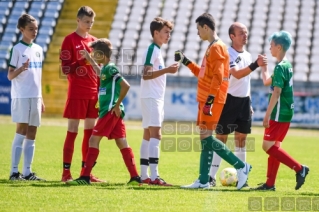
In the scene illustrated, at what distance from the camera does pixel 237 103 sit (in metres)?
9.39

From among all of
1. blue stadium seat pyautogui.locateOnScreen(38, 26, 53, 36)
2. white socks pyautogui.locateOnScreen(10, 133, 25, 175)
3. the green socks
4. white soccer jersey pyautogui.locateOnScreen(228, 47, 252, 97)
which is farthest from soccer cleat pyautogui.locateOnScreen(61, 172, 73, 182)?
blue stadium seat pyautogui.locateOnScreen(38, 26, 53, 36)

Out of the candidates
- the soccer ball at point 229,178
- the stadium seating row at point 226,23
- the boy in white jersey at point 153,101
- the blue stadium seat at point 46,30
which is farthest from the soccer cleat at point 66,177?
the blue stadium seat at point 46,30

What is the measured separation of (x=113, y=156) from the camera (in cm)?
1321

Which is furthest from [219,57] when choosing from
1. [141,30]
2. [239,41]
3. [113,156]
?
[141,30]

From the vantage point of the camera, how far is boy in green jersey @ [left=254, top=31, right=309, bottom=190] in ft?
27.5

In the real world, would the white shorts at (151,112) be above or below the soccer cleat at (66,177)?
above

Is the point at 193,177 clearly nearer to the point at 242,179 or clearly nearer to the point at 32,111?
the point at 242,179

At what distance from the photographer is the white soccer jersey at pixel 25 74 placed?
9297 millimetres

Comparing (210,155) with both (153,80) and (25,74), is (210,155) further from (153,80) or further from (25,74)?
(25,74)

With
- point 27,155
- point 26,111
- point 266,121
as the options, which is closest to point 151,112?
point 266,121

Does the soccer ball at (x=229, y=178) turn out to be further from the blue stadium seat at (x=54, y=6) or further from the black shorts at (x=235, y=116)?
the blue stadium seat at (x=54, y=6)

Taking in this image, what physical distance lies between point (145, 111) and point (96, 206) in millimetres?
2389

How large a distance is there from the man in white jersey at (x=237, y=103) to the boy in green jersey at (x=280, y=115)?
74cm

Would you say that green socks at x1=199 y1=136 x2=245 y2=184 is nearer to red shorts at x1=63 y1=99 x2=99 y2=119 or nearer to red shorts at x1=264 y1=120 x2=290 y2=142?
red shorts at x1=264 y1=120 x2=290 y2=142
